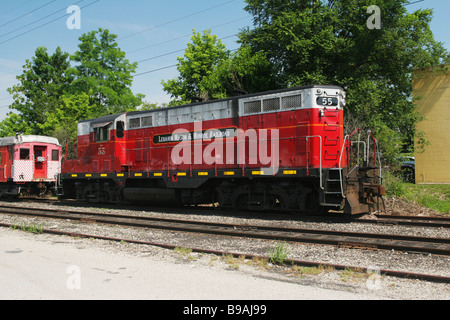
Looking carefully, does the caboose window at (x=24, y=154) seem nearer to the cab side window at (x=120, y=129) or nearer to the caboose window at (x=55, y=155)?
the caboose window at (x=55, y=155)

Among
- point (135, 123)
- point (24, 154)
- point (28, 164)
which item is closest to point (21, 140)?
point (24, 154)

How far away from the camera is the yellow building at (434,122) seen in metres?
19.7

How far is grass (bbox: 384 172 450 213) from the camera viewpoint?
47.5 ft

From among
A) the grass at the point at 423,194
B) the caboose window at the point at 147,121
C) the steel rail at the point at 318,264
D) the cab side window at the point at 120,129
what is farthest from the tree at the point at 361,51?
the steel rail at the point at 318,264

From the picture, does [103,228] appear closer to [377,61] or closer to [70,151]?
[377,61]

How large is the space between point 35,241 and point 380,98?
16836mm

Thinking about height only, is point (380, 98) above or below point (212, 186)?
above

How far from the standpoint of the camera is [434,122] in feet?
65.8

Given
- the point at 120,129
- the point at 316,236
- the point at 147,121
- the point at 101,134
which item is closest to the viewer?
the point at 316,236

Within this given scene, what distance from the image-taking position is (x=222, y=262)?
22.2ft

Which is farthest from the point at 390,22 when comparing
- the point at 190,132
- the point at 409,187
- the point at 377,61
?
the point at 190,132

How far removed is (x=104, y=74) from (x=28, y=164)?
22.3 meters

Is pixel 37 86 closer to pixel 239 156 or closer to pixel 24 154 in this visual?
pixel 24 154

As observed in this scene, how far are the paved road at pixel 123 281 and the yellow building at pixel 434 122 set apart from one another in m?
17.8
